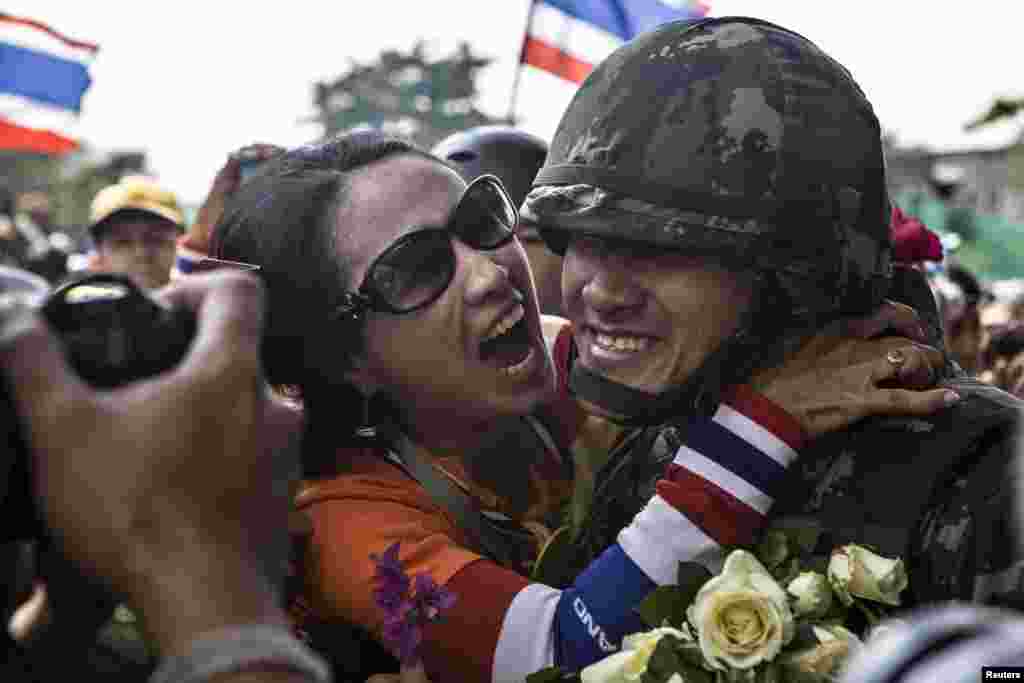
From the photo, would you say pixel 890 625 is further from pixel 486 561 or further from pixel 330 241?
pixel 330 241

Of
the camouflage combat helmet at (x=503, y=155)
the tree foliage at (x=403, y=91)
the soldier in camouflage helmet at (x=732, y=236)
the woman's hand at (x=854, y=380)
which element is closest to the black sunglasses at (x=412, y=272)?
the soldier in camouflage helmet at (x=732, y=236)

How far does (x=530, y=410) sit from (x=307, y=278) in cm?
59

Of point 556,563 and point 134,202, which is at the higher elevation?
point 556,563

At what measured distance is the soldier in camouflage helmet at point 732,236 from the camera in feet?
7.98

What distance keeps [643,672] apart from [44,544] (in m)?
1.21

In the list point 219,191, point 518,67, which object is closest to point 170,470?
point 219,191

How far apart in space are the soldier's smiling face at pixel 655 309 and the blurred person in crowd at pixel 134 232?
17.5 feet

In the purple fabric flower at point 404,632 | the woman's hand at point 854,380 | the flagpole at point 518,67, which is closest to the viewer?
the woman's hand at point 854,380

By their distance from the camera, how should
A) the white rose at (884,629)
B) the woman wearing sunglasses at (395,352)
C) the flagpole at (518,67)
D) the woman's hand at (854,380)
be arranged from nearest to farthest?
the white rose at (884,629), the woman's hand at (854,380), the woman wearing sunglasses at (395,352), the flagpole at (518,67)

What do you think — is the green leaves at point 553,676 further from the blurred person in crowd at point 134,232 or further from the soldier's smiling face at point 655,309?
the blurred person in crowd at point 134,232

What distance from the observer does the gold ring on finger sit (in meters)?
2.37

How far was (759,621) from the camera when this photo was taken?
2.20 metres

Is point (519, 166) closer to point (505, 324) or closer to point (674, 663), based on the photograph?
point (505, 324)

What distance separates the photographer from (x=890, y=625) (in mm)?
2111
